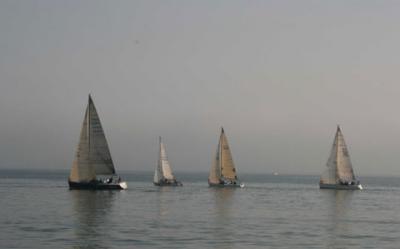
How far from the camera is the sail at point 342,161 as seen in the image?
125062mm

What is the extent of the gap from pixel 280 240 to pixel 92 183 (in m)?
58.1

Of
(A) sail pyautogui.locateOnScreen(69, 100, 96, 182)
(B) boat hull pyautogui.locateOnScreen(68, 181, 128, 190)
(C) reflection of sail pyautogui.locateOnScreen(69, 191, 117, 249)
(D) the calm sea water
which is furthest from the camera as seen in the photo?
(B) boat hull pyautogui.locateOnScreen(68, 181, 128, 190)

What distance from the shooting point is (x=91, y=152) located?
101188 millimetres

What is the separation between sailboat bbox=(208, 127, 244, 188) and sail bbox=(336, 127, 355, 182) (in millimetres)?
17351

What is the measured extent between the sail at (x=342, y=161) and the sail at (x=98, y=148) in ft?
135

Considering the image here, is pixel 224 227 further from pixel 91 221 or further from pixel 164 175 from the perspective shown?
pixel 164 175

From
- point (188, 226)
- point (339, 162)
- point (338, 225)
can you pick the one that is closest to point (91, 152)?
point (339, 162)

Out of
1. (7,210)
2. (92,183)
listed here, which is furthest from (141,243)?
(92,183)

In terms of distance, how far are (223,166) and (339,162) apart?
19028 mm

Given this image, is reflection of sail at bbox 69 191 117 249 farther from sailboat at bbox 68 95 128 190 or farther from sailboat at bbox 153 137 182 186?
sailboat at bbox 153 137 182 186

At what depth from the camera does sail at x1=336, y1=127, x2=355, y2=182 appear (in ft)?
410

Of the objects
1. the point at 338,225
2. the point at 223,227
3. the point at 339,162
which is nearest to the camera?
the point at 223,227

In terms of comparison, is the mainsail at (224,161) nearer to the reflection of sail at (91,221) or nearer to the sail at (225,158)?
the sail at (225,158)

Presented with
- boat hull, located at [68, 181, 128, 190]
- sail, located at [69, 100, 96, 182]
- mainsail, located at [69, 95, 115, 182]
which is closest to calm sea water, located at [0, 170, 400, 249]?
sail, located at [69, 100, 96, 182]
